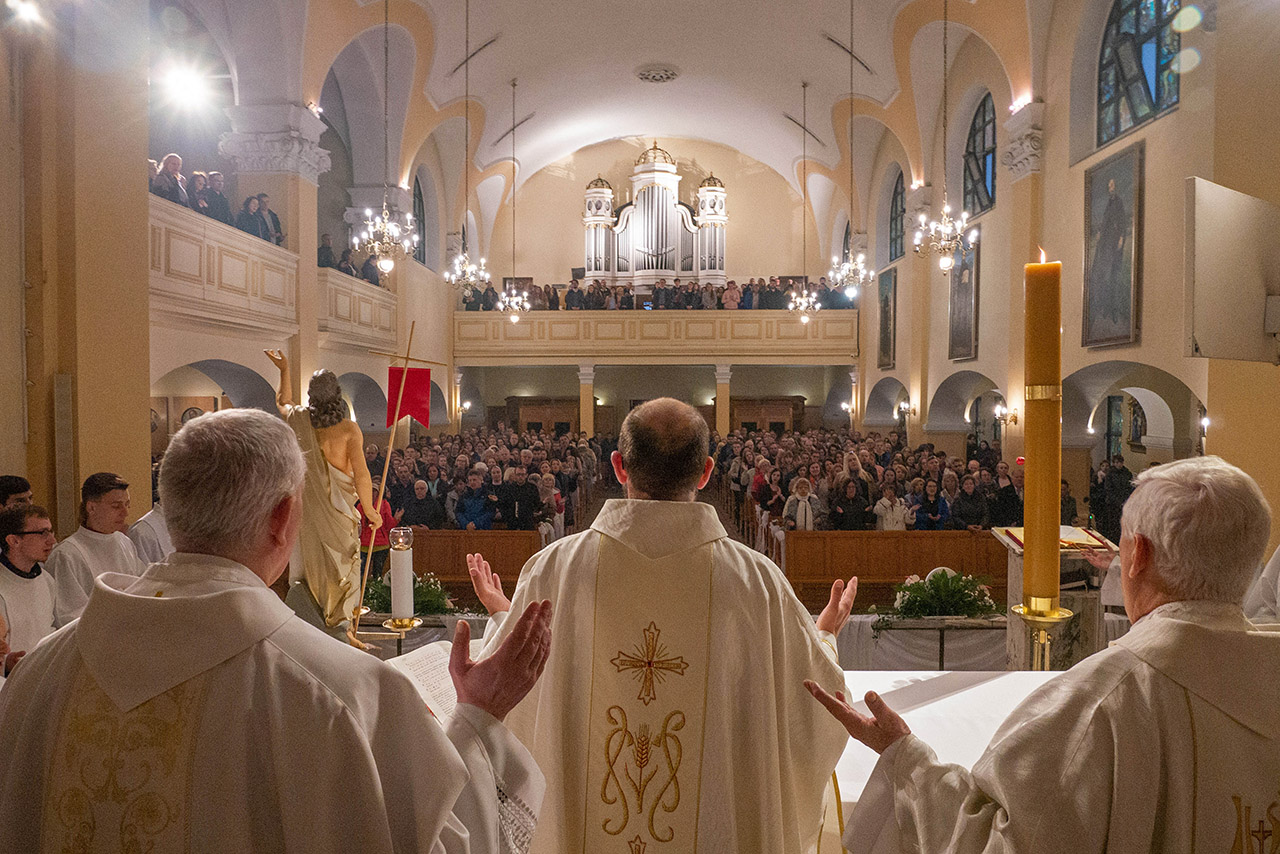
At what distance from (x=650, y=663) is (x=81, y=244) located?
4887 millimetres

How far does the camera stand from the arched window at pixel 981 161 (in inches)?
494

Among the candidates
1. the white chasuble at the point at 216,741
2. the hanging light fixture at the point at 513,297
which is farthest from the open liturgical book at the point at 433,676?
the hanging light fixture at the point at 513,297

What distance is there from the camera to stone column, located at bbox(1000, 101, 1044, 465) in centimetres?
1048

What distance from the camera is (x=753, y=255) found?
2403 cm

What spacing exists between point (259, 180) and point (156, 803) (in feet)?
35.3

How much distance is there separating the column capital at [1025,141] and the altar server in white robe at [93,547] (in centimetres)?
1041

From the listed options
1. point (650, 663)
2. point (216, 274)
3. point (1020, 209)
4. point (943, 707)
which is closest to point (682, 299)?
point (1020, 209)

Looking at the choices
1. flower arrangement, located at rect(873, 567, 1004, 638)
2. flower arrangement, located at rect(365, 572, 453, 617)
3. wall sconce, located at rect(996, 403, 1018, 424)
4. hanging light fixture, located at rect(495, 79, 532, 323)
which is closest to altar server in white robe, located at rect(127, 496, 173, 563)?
flower arrangement, located at rect(365, 572, 453, 617)

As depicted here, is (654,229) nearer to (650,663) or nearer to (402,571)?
(402,571)

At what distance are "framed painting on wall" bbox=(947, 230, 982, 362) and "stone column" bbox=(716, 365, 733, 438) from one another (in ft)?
21.0

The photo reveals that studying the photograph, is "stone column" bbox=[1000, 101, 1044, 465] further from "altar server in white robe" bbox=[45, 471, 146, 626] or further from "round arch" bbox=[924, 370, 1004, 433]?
"altar server in white robe" bbox=[45, 471, 146, 626]

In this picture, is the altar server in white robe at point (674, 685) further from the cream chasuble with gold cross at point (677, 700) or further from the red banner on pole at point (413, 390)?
the red banner on pole at point (413, 390)

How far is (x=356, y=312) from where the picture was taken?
13.0 metres

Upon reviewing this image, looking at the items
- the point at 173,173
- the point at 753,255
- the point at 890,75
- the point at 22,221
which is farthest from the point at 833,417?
the point at 22,221
